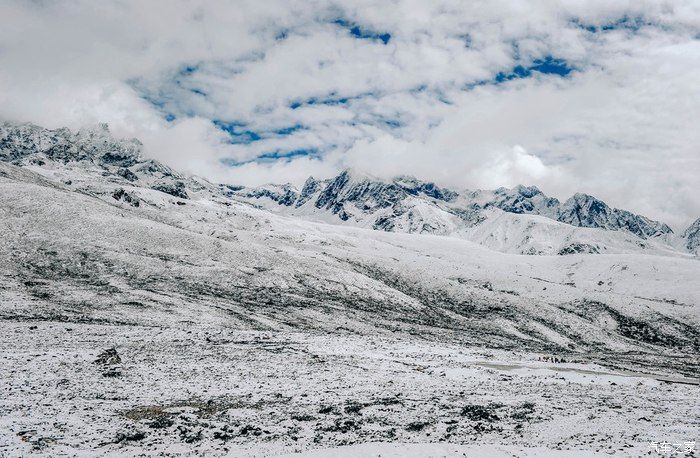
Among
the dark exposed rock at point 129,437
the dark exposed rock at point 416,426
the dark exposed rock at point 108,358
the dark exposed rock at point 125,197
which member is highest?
the dark exposed rock at point 125,197

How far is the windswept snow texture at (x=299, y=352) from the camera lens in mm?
19875

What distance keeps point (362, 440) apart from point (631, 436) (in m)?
11.0

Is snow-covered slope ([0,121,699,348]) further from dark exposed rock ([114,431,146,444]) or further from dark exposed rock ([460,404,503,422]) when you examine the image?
dark exposed rock ([460,404,503,422])

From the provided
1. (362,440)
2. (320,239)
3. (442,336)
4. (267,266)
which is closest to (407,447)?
(362,440)

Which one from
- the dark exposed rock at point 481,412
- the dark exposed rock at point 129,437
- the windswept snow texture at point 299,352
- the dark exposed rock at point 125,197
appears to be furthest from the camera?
the dark exposed rock at point 125,197

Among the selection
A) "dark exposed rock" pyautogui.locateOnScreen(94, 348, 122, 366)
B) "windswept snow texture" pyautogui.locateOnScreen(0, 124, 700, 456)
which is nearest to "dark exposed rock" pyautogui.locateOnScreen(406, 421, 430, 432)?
"windswept snow texture" pyautogui.locateOnScreen(0, 124, 700, 456)

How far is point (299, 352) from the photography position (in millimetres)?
38719

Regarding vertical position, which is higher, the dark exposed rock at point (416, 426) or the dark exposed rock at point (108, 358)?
the dark exposed rock at point (416, 426)

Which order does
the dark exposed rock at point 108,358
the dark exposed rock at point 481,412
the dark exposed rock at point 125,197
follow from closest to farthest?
the dark exposed rock at point 481,412
the dark exposed rock at point 108,358
the dark exposed rock at point 125,197

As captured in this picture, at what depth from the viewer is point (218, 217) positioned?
194 meters

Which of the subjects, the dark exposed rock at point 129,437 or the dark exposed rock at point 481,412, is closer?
the dark exposed rock at point 129,437

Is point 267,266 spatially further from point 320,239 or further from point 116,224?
point 320,239

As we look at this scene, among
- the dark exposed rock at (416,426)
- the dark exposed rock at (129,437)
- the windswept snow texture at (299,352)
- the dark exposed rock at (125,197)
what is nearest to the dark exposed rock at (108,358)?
the windswept snow texture at (299,352)

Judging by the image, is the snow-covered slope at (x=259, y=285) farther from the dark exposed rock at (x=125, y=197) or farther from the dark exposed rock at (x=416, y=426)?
the dark exposed rock at (x=125, y=197)
